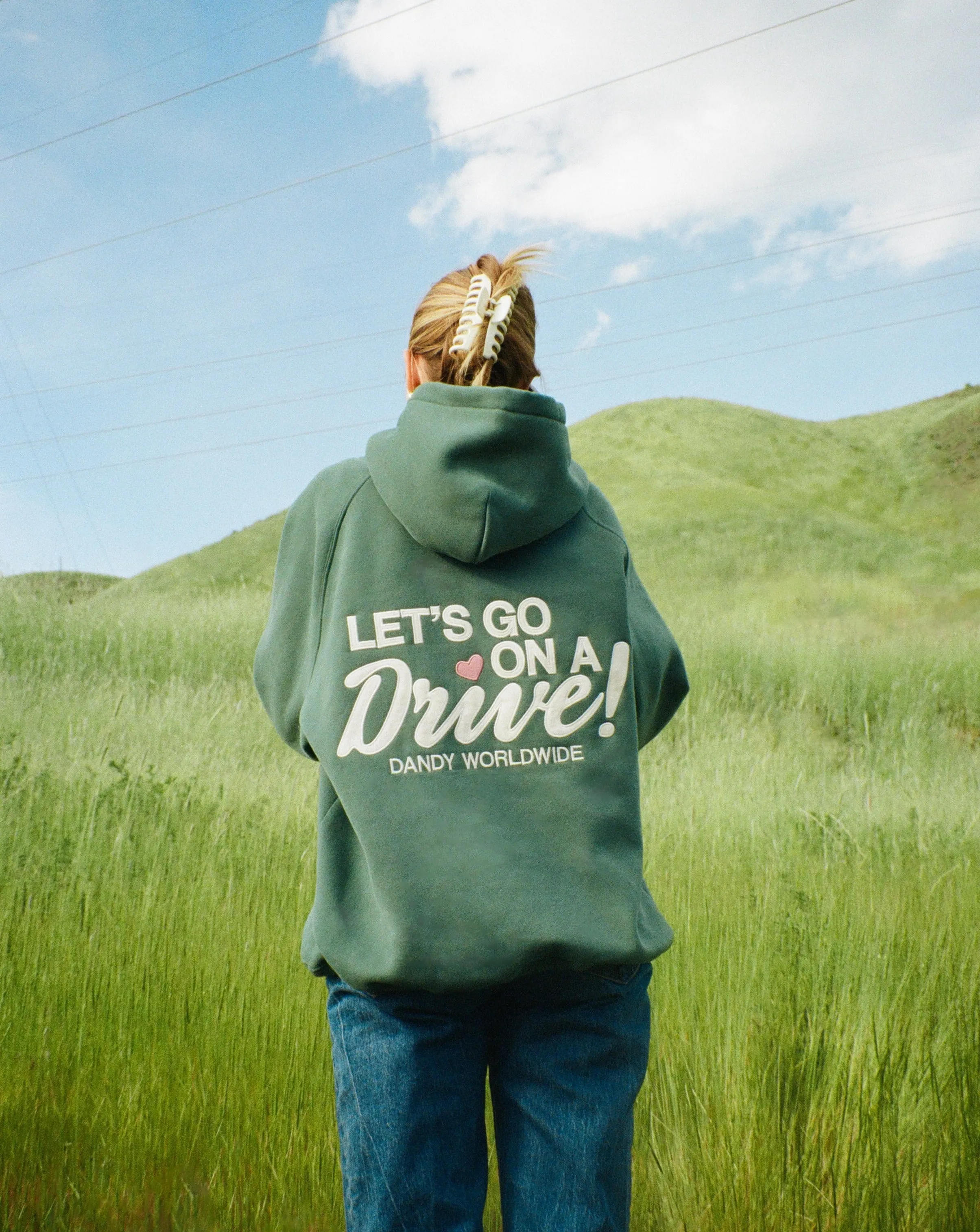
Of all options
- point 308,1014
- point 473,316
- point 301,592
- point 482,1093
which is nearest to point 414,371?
point 473,316

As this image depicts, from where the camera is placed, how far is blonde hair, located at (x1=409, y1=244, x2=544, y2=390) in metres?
1.33

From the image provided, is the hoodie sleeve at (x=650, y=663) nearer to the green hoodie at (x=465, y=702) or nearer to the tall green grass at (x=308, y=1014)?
the green hoodie at (x=465, y=702)

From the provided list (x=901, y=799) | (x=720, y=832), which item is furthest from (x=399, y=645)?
(x=901, y=799)

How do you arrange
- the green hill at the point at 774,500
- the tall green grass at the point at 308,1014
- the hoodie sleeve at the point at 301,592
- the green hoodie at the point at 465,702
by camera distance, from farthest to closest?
1. the green hill at the point at 774,500
2. the tall green grass at the point at 308,1014
3. the hoodie sleeve at the point at 301,592
4. the green hoodie at the point at 465,702

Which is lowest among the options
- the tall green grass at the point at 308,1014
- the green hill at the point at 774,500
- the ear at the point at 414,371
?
the tall green grass at the point at 308,1014

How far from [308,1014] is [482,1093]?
134cm

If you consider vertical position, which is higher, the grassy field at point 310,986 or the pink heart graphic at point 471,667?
the pink heart graphic at point 471,667

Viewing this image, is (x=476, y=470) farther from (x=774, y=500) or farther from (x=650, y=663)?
(x=774, y=500)

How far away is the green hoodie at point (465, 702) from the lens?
1.12 m

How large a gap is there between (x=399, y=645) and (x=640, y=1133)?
1.73 metres

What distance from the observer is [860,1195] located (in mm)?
2020

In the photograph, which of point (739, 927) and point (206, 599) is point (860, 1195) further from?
point (206, 599)

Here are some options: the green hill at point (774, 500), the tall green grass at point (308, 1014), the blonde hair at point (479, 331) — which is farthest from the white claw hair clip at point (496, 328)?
the green hill at point (774, 500)

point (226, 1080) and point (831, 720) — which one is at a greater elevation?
point (831, 720)
